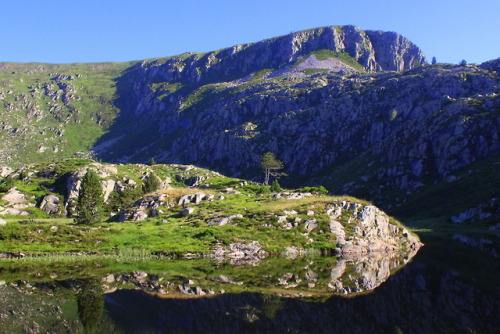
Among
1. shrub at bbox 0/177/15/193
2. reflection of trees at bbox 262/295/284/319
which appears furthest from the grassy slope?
shrub at bbox 0/177/15/193

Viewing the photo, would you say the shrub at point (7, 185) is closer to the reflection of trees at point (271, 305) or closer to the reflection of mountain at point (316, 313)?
the reflection of mountain at point (316, 313)

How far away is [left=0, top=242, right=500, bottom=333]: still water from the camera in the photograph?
2139 cm

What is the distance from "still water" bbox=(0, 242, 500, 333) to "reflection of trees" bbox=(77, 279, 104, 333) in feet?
0.25

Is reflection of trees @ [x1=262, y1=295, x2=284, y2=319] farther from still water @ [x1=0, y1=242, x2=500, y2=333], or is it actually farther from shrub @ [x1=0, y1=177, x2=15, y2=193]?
shrub @ [x1=0, y1=177, x2=15, y2=193]

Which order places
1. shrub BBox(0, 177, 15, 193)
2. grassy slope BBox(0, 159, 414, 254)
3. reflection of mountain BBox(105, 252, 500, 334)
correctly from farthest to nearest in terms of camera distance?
shrub BBox(0, 177, 15, 193) < grassy slope BBox(0, 159, 414, 254) < reflection of mountain BBox(105, 252, 500, 334)

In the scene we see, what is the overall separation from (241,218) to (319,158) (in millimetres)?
137243

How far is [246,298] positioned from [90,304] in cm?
1104

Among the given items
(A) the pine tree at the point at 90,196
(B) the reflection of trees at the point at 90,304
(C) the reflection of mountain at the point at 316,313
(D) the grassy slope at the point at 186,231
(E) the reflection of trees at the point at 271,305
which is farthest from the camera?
(A) the pine tree at the point at 90,196

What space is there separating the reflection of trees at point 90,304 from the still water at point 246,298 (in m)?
0.08

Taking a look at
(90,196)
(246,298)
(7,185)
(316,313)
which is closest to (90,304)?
(246,298)

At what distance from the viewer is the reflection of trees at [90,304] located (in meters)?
21.3

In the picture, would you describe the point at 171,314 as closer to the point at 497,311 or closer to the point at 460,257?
the point at 497,311

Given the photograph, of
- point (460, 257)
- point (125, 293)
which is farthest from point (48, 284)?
point (460, 257)

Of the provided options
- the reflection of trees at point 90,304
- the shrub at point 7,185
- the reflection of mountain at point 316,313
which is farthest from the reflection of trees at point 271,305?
the shrub at point 7,185
